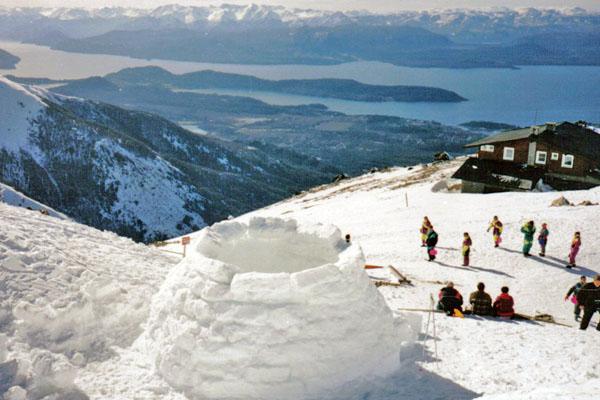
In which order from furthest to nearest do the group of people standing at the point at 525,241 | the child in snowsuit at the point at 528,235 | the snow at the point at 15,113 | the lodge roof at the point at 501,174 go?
1. the snow at the point at 15,113
2. the lodge roof at the point at 501,174
3. the child in snowsuit at the point at 528,235
4. the group of people standing at the point at 525,241

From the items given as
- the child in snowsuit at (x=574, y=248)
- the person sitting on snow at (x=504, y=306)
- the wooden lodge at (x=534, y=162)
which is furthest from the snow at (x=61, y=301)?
the wooden lodge at (x=534, y=162)

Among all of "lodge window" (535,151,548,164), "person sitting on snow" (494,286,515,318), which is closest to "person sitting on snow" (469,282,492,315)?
"person sitting on snow" (494,286,515,318)

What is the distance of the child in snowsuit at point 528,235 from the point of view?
1927cm

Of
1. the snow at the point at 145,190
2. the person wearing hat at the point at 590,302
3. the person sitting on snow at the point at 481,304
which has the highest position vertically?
the person wearing hat at the point at 590,302

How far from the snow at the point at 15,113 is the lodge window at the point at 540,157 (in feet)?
256

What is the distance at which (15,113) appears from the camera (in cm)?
9581

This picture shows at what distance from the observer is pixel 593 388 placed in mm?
8328

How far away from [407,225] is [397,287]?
956cm

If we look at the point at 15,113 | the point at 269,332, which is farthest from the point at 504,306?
the point at 15,113

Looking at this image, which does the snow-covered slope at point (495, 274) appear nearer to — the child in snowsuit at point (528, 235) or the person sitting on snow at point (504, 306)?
the child in snowsuit at point (528, 235)

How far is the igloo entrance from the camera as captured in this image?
12.1 metres

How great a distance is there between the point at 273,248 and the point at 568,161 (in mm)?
34640

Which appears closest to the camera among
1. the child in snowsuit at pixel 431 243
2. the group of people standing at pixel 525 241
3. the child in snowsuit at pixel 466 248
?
the group of people standing at pixel 525 241

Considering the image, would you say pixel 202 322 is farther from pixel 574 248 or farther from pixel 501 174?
pixel 501 174
